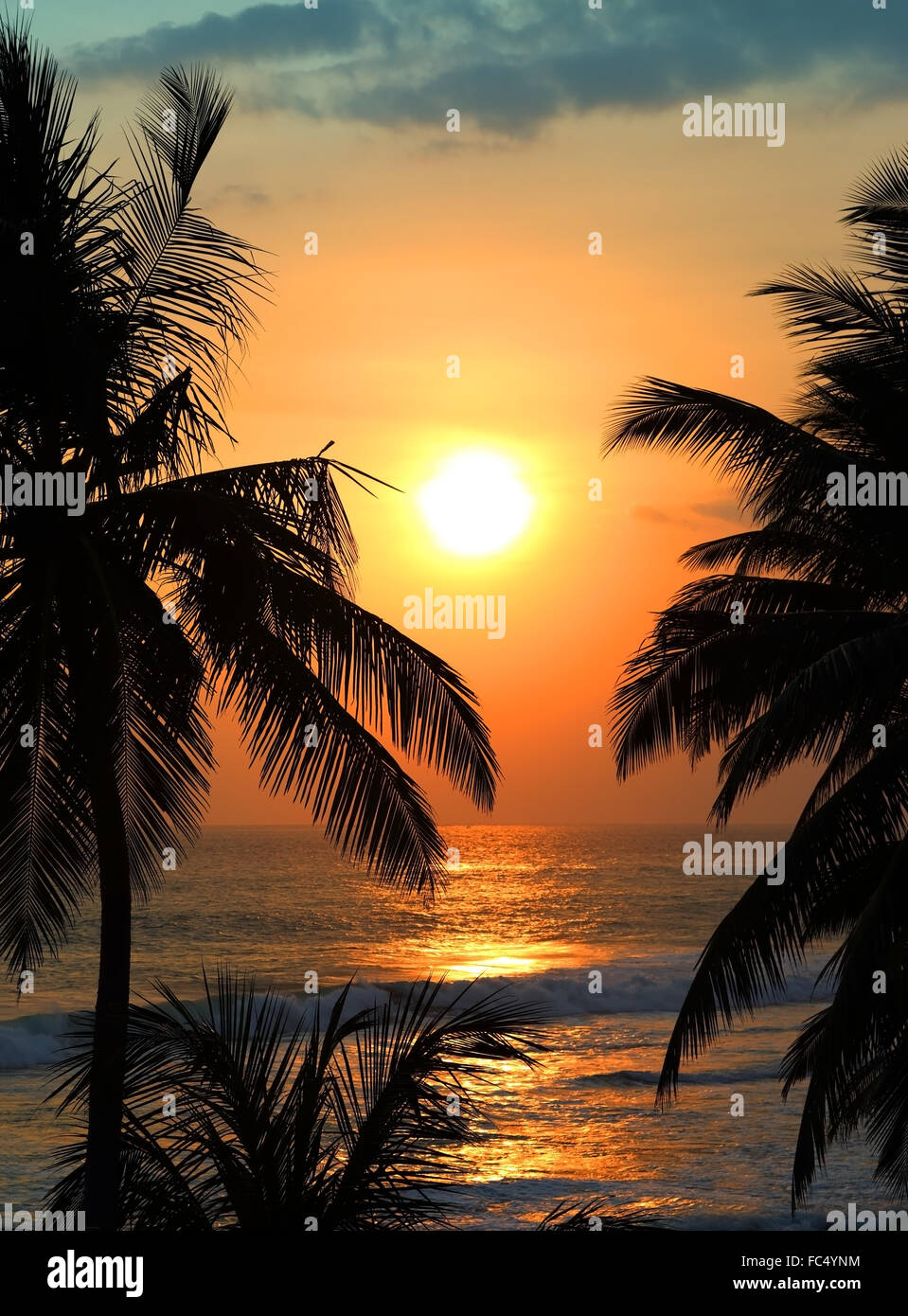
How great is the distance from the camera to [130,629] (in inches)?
281

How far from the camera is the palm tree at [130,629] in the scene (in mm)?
6750

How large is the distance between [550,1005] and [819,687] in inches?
1497

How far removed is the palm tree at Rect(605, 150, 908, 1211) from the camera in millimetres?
7121

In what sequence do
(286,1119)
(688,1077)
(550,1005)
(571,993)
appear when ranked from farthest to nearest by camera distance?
(571,993) < (550,1005) < (688,1077) < (286,1119)

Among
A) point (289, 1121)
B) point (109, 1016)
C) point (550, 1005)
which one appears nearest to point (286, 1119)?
point (289, 1121)

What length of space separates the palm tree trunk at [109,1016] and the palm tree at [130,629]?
15mm

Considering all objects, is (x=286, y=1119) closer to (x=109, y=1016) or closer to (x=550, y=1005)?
(x=109, y=1016)

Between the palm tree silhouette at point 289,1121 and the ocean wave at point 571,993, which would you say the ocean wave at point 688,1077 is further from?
the palm tree silhouette at point 289,1121

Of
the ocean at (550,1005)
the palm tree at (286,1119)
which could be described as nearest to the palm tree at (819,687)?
the palm tree at (286,1119)

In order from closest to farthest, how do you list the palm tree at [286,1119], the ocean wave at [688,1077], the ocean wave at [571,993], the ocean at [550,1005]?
the palm tree at [286,1119], the ocean at [550,1005], the ocean wave at [688,1077], the ocean wave at [571,993]

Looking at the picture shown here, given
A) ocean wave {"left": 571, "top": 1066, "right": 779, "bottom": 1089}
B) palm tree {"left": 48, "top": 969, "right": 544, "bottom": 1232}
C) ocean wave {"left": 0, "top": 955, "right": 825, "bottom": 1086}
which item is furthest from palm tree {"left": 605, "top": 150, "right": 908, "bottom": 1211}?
ocean wave {"left": 0, "top": 955, "right": 825, "bottom": 1086}

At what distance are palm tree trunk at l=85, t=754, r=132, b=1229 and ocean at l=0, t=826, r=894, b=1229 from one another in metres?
8.79

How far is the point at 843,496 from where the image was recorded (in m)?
8.64

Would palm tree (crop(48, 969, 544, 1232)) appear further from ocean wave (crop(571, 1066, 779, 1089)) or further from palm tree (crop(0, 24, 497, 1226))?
ocean wave (crop(571, 1066, 779, 1089))
